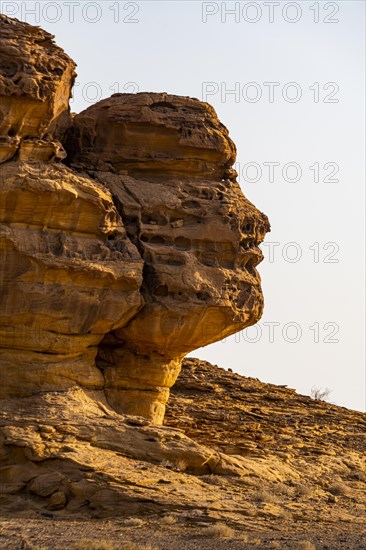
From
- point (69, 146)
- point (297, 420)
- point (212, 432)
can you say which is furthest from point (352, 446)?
point (69, 146)

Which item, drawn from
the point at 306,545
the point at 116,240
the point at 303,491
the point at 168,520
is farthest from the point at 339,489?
the point at 116,240

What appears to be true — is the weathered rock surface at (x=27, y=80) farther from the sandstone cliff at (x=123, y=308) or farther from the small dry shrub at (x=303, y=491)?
the small dry shrub at (x=303, y=491)

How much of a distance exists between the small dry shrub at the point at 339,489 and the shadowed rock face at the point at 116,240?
4.42 meters

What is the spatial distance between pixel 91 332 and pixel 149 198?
3.50 m

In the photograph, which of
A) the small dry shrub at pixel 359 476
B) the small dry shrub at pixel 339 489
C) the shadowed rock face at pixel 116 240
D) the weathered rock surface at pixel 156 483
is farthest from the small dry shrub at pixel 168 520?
the small dry shrub at pixel 359 476

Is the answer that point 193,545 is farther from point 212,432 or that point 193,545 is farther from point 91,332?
point 212,432

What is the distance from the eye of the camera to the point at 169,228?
32.6 metres

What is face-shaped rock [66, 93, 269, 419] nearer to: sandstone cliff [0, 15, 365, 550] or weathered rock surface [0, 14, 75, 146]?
sandstone cliff [0, 15, 365, 550]

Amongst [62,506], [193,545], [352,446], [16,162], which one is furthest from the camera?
[352,446]

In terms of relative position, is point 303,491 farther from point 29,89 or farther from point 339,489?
point 29,89

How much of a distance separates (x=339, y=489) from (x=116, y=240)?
7.83 m

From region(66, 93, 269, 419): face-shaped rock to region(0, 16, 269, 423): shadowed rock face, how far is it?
1.3 inches

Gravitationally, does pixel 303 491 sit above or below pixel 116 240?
below

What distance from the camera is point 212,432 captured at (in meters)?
35.0
